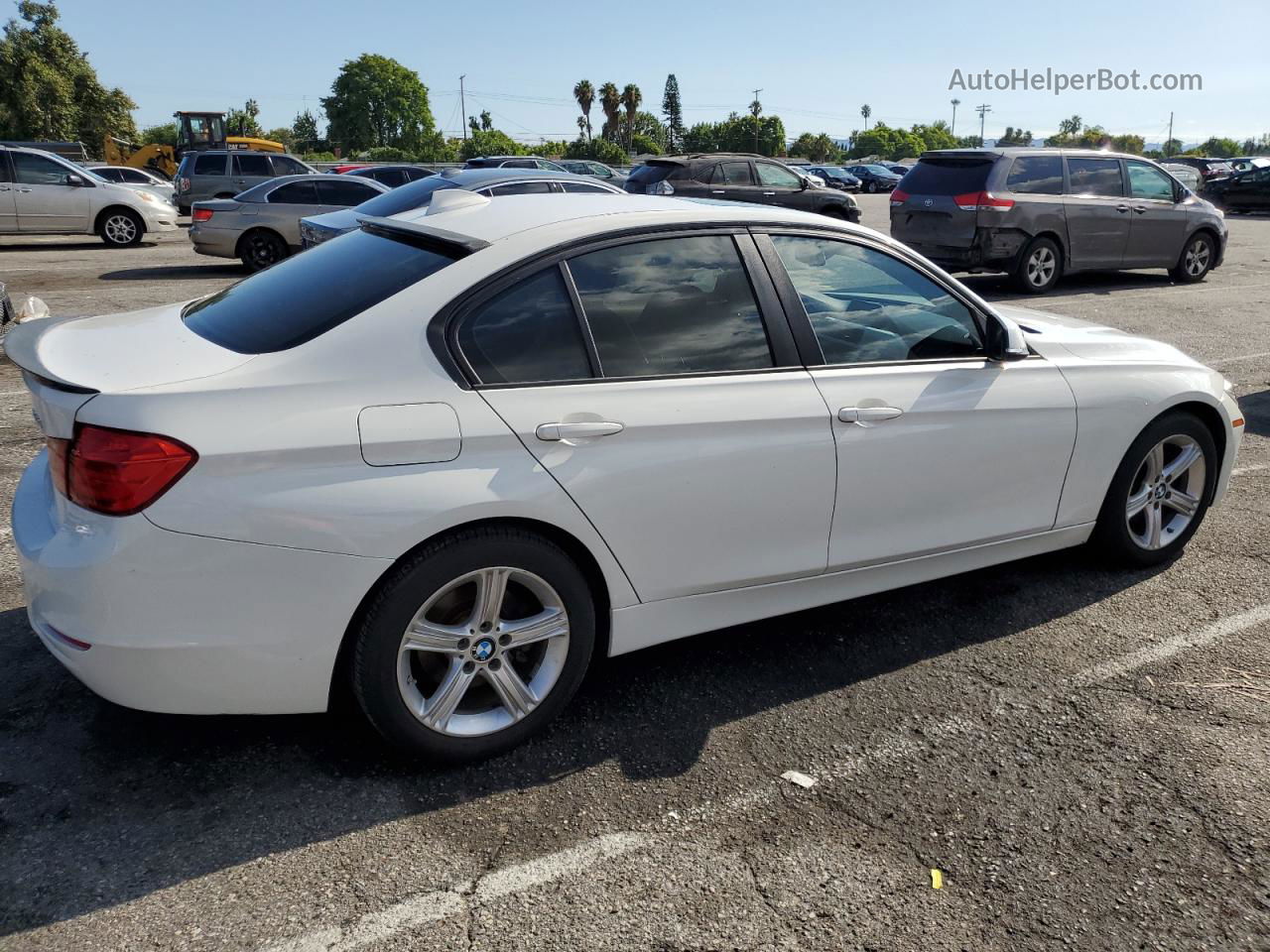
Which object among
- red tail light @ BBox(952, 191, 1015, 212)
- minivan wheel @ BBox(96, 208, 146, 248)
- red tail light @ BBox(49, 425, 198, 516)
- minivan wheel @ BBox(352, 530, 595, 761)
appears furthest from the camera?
minivan wheel @ BBox(96, 208, 146, 248)

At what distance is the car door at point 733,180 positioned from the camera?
1892 centimetres

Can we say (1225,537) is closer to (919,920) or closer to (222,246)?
(919,920)

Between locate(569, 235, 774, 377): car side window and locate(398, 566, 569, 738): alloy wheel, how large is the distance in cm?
73

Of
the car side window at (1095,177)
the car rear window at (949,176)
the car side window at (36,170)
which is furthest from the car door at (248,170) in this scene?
the car side window at (1095,177)

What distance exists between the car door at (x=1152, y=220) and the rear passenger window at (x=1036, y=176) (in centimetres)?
143

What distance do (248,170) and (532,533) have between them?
21.1 metres

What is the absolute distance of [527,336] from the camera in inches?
121

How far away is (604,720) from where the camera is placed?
337 centimetres

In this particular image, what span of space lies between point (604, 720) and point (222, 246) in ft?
43.5

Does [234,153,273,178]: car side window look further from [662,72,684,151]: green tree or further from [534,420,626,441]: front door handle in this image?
[662,72,684,151]: green tree

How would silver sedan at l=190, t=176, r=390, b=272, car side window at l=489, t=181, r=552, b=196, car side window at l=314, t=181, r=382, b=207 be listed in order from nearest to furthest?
1. car side window at l=489, t=181, r=552, b=196
2. silver sedan at l=190, t=176, r=390, b=272
3. car side window at l=314, t=181, r=382, b=207

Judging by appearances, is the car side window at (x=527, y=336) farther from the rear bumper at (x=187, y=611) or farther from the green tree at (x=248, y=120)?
the green tree at (x=248, y=120)

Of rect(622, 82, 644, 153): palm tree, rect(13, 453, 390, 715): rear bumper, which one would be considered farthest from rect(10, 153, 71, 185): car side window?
rect(622, 82, 644, 153): palm tree

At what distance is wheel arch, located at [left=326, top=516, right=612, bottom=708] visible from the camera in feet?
9.20
